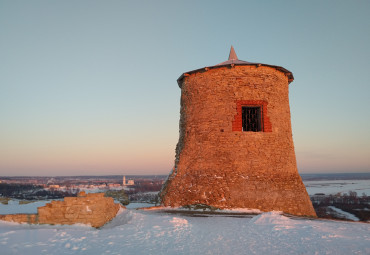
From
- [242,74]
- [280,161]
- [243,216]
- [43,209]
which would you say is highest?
[242,74]

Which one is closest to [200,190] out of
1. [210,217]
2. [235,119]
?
[210,217]

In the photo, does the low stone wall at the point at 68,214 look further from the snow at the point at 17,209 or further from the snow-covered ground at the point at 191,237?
the snow at the point at 17,209

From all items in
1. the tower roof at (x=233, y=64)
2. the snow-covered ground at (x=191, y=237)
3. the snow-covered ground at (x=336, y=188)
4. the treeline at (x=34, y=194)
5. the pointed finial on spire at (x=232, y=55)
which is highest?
the pointed finial on spire at (x=232, y=55)

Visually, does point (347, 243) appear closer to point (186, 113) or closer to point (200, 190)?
point (200, 190)

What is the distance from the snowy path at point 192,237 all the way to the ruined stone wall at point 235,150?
2022mm

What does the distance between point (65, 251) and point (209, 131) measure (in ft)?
19.2

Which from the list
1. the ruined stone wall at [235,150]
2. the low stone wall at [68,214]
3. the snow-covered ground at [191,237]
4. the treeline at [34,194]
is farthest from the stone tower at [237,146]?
the treeline at [34,194]

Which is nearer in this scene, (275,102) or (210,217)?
(210,217)

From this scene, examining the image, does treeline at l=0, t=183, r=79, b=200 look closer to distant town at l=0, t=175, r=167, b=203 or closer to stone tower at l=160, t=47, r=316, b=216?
distant town at l=0, t=175, r=167, b=203

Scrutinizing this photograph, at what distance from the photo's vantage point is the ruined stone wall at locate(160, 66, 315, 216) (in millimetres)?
8216

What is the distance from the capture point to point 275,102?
9227mm

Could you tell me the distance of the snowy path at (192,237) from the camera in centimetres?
414

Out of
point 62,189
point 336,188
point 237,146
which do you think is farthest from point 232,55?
point 336,188

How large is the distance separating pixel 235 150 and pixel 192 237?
4209 millimetres
